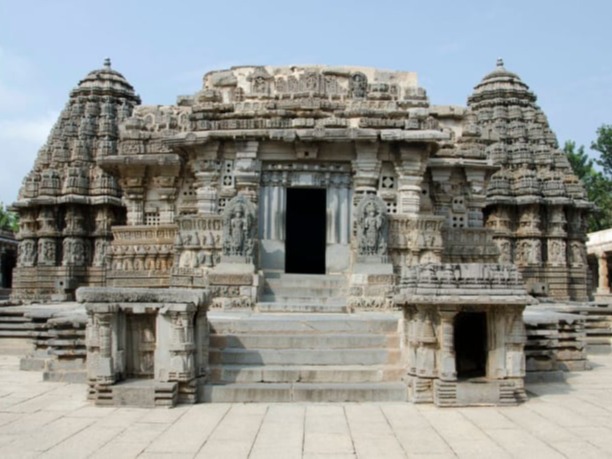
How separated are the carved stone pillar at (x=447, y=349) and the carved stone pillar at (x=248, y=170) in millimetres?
7477

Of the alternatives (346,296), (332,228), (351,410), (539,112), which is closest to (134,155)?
(332,228)

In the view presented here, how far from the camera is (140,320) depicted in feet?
26.2

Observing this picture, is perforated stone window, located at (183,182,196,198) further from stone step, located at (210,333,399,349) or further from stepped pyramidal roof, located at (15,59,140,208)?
stepped pyramidal roof, located at (15,59,140,208)

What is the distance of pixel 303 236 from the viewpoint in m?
19.7

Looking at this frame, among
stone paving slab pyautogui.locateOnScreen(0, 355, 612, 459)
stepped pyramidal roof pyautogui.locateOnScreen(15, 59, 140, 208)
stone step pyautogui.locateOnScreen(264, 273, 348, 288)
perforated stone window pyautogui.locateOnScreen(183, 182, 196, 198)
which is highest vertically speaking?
stepped pyramidal roof pyautogui.locateOnScreen(15, 59, 140, 208)

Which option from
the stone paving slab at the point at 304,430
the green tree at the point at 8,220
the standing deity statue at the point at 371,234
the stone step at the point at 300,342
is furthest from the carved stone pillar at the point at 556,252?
the green tree at the point at 8,220

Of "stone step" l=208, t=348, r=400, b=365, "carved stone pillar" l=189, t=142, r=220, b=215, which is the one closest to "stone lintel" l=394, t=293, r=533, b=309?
"stone step" l=208, t=348, r=400, b=365

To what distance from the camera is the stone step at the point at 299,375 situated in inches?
316

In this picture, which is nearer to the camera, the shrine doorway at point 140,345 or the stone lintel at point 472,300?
the stone lintel at point 472,300

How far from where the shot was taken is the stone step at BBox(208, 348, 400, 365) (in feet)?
27.7

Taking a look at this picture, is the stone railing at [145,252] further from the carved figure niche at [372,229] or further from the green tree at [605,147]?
the green tree at [605,147]

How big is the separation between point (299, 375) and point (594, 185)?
43.0 m

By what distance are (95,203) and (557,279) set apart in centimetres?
1959

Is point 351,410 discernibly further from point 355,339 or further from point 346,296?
point 346,296
